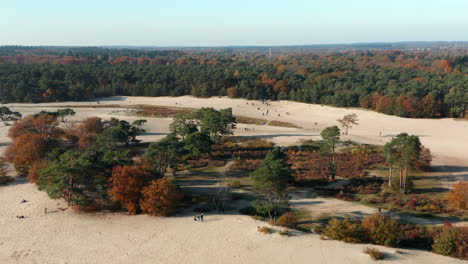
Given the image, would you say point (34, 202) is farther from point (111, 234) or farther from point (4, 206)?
point (111, 234)

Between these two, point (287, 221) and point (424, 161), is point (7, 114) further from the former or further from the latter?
point (424, 161)

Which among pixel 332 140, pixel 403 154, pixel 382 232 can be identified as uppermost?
pixel 332 140

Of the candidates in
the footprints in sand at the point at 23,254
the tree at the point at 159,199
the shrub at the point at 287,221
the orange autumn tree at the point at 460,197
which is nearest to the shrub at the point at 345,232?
the shrub at the point at 287,221

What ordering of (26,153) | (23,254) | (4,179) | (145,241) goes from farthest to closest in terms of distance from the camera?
1. (26,153)
2. (4,179)
3. (145,241)
4. (23,254)

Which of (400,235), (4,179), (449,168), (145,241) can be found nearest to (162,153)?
(145,241)

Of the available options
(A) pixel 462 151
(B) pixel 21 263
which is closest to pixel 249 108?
(A) pixel 462 151

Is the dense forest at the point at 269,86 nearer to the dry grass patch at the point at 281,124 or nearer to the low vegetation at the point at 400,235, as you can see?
the dry grass patch at the point at 281,124
